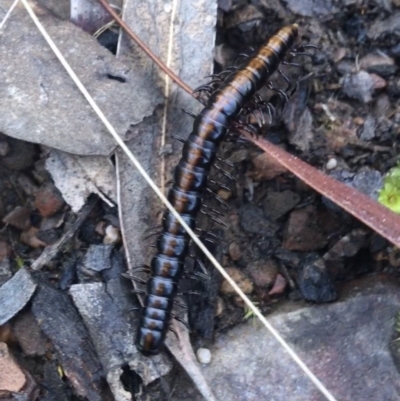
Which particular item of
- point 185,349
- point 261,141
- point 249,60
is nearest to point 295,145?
point 261,141

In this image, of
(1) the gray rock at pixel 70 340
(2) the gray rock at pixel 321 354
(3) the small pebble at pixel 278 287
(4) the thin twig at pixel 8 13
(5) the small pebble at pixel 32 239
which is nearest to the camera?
(2) the gray rock at pixel 321 354

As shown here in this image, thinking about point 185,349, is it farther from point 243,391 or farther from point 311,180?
point 311,180

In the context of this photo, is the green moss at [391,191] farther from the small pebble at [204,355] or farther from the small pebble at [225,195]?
the small pebble at [204,355]

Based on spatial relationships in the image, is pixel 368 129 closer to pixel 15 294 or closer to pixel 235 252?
pixel 235 252

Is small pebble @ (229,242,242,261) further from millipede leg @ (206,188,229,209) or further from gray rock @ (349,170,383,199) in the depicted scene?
gray rock @ (349,170,383,199)

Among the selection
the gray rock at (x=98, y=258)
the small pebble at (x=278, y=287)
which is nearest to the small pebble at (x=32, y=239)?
the gray rock at (x=98, y=258)

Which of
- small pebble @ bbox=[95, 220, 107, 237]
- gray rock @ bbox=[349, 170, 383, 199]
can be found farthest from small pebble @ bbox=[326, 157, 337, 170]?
small pebble @ bbox=[95, 220, 107, 237]

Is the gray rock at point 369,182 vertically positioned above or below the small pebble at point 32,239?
above
